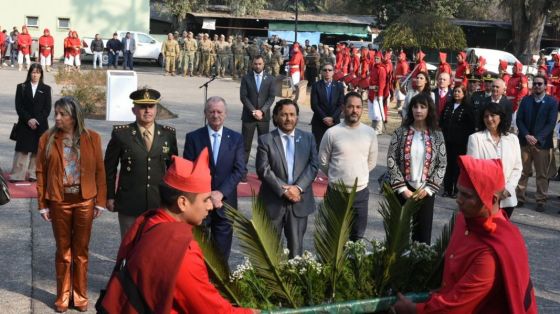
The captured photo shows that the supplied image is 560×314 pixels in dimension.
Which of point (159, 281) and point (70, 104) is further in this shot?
point (70, 104)

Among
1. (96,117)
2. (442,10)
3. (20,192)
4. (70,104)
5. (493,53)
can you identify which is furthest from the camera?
(442,10)

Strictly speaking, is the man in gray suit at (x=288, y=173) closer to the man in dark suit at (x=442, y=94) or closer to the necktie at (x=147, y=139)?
the necktie at (x=147, y=139)

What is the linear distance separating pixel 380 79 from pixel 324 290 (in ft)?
52.1

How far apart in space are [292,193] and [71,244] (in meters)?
1.87

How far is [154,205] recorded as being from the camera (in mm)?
7152

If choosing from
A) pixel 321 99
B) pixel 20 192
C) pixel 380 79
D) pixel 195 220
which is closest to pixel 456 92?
pixel 321 99

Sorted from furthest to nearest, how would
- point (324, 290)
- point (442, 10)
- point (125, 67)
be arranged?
point (442, 10), point (125, 67), point (324, 290)

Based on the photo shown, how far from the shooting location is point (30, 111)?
39.6 ft

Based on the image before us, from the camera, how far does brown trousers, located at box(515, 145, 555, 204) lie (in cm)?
1202

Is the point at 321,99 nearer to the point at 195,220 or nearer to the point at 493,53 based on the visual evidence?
the point at 195,220

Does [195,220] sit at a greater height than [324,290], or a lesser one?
greater

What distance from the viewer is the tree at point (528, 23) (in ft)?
166

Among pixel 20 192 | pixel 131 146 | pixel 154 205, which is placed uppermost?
pixel 131 146

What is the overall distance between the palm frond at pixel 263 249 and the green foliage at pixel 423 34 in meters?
37.8
